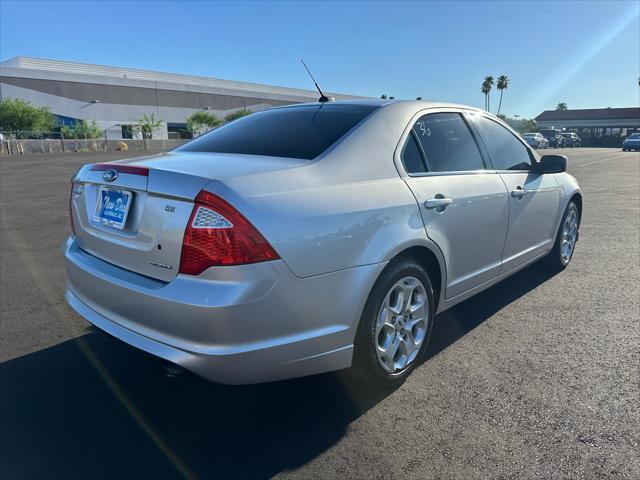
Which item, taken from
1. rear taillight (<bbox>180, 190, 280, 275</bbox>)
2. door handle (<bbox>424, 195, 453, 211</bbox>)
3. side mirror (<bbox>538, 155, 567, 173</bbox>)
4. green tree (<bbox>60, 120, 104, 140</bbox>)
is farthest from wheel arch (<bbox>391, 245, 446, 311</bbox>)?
green tree (<bbox>60, 120, 104, 140</bbox>)

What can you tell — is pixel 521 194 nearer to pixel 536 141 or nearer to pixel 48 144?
pixel 48 144

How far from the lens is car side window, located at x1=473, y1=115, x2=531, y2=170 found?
384 centimetres

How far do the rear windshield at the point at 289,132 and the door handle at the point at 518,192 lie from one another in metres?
1.45

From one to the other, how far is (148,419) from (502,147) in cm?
334

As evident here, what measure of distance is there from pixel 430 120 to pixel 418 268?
1.12 metres

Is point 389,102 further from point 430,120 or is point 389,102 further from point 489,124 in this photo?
point 489,124

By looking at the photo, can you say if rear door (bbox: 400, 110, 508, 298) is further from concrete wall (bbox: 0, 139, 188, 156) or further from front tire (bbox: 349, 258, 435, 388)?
concrete wall (bbox: 0, 139, 188, 156)

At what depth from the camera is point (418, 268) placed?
286 centimetres

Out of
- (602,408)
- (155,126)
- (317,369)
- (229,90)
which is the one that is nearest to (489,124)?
(602,408)

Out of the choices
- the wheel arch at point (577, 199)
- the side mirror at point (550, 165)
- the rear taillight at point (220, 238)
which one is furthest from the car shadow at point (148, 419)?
the wheel arch at point (577, 199)

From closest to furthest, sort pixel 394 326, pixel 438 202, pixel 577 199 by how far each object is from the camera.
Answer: pixel 394 326
pixel 438 202
pixel 577 199

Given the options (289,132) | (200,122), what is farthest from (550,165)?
(200,122)

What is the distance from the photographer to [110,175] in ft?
8.42

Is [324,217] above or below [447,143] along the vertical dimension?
below
